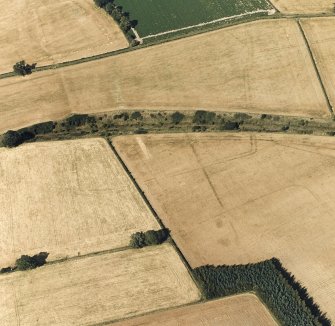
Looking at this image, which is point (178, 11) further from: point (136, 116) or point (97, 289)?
point (97, 289)

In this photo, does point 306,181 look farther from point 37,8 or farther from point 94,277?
point 37,8

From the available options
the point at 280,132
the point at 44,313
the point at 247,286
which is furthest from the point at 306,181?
the point at 44,313

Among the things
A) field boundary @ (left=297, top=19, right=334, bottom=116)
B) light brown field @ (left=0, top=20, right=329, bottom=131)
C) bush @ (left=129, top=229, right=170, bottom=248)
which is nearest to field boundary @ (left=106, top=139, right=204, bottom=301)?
bush @ (left=129, top=229, right=170, bottom=248)

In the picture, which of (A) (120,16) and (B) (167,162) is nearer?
(B) (167,162)

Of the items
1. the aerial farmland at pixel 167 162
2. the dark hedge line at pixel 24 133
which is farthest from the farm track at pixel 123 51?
the dark hedge line at pixel 24 133

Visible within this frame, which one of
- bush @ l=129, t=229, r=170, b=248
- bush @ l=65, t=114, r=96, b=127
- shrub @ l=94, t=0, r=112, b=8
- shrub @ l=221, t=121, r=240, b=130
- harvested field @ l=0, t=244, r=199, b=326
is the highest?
shrub @ l=94, t=0, r=112, b=8

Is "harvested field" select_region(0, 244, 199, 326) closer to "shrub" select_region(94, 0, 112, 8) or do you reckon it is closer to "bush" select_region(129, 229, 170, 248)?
"bush" select_region(129, 229, 170, 248)

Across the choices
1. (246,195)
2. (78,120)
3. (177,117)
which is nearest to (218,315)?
(246,195)
